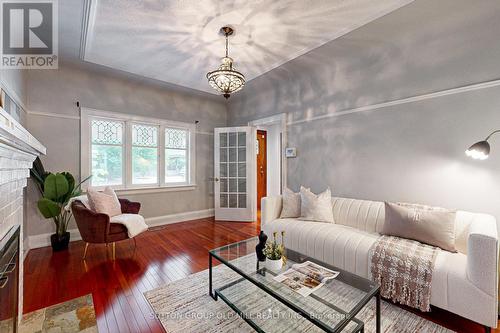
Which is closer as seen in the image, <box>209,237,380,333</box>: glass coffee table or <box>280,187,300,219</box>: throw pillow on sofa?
<box>209,237,380,333</box>: glass coffee table

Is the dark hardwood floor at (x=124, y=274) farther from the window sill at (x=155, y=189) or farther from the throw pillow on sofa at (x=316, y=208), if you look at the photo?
the throw pillow on sofa at (x=316, y=208)

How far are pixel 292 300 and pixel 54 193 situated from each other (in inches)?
128

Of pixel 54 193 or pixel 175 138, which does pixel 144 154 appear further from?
pixel 54 193

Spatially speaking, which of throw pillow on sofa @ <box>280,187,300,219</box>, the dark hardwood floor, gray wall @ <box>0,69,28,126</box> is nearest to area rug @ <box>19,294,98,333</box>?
the dark hardwood floor

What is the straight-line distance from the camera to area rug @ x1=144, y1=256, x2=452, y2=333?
156 centimetres

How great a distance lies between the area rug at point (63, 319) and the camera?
1582 mm

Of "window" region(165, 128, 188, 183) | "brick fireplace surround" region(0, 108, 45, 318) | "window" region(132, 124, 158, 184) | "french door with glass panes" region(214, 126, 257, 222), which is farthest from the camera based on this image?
"french door with glass panes" region(214, 126, 257, 222)

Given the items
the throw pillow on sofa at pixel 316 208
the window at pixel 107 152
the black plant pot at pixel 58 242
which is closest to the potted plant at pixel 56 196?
the black plant pot at pixel 58 242

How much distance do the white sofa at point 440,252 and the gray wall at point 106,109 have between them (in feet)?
7.76

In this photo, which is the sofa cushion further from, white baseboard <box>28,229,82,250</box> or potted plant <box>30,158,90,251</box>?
white baseboard <box>28,229,82,250</box>

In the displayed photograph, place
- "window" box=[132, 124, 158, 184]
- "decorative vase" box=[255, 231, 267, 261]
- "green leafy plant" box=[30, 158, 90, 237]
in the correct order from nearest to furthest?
"decorative vase" box=[255, 231, 267, 261]
"green leafy plant" box=[30, 158, 90, 237]
"window" box=[132, 124, 158, 184]

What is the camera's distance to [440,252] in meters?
1.83

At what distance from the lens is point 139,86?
4.05m

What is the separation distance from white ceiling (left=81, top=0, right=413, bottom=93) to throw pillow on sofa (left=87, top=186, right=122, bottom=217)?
1902mm
